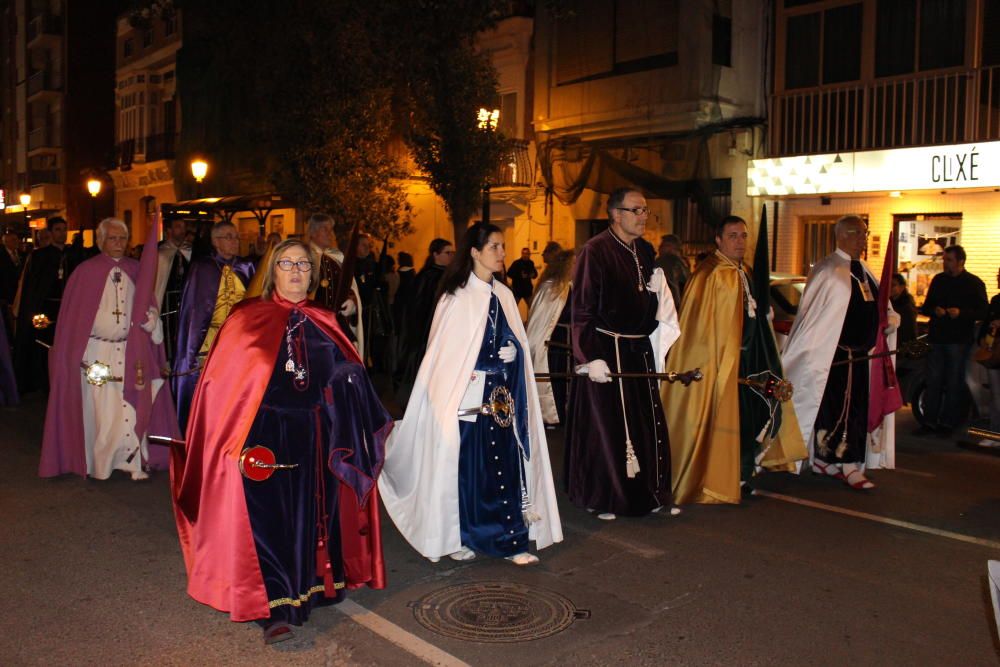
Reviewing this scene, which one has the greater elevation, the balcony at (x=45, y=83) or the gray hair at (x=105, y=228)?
the balcony at (x=45, y=83)

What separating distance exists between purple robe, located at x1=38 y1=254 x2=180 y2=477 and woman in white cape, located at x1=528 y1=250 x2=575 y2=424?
3.89 metres

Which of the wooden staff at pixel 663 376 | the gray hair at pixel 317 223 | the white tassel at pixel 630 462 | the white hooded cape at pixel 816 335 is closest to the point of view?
the wooden staff at pixel 663 376

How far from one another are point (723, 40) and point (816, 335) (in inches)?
472

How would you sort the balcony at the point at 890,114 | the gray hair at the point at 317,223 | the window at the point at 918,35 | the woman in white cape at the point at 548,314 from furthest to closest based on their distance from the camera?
the window at the point at 918,35
the balcony at the point at 890,114
the woman in white cape at the point at 548,314
the gray hair at the point at 317,223

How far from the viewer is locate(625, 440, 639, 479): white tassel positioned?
6.61 meters

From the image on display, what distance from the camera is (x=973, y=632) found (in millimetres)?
4801

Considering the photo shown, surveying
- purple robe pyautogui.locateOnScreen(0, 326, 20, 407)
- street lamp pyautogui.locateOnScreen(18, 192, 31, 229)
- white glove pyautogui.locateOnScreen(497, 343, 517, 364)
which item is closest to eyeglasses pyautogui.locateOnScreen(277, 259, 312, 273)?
white glove pyautogui.locateOnScreen(497, 343, 517, 364)

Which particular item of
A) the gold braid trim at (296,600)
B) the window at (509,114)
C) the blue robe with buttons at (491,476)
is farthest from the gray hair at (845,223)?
the window at (509,114)

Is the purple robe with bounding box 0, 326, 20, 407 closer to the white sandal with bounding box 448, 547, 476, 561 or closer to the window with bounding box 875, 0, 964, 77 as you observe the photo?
the white sandal with bounding box 448, 547, 476, 561

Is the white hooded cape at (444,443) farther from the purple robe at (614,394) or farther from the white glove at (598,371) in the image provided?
the purple robe at (614,394)

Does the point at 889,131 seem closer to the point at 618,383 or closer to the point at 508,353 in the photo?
the point at 618,383

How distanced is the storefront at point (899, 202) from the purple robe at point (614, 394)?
9.80 m

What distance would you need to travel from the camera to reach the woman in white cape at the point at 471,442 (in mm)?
5590

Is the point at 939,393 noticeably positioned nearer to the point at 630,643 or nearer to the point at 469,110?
the point at 630,643
